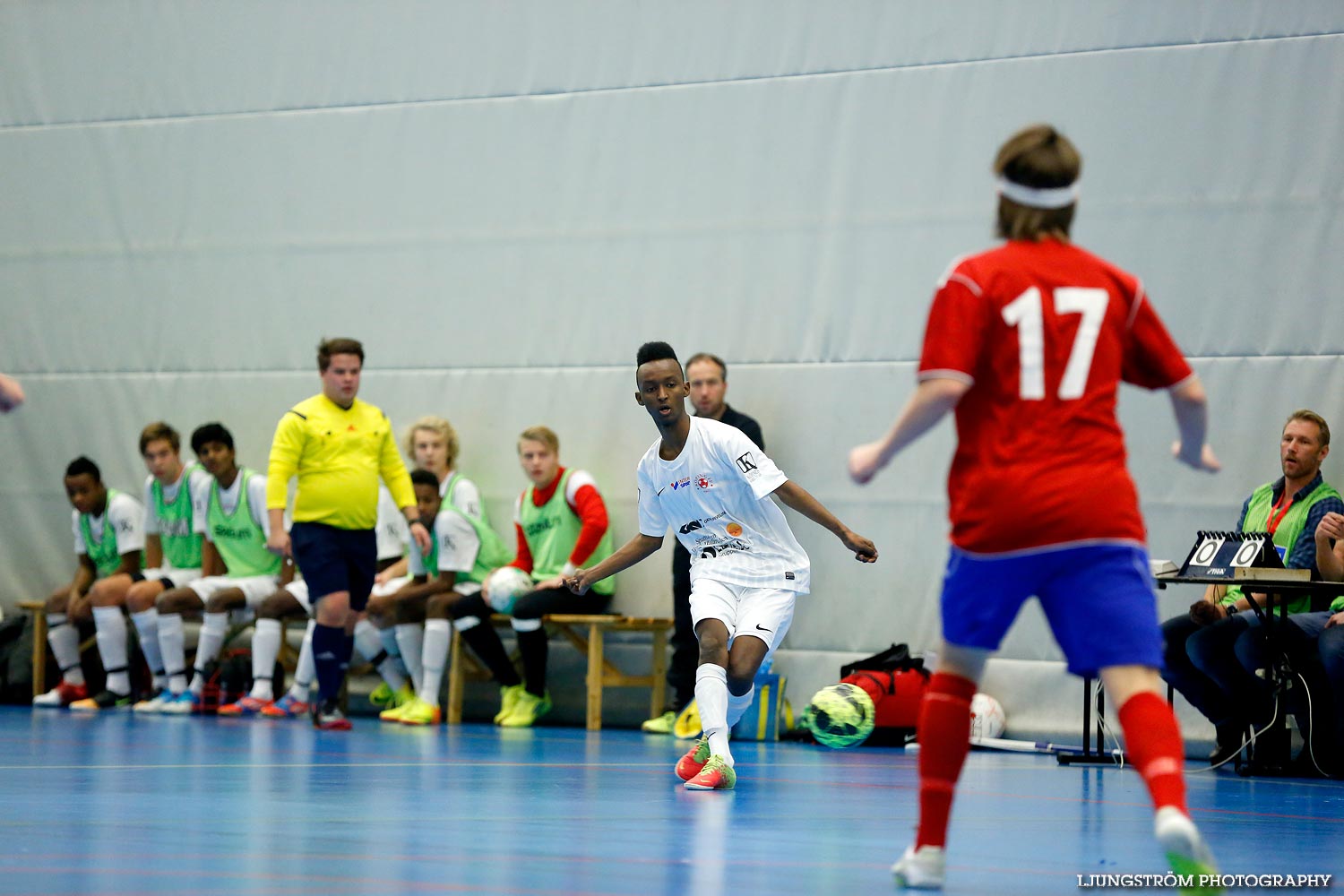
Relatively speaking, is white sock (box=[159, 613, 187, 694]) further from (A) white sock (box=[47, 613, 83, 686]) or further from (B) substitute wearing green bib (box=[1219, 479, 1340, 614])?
(B) substitute wearing green bib (box=[1219, 479, 1340, 614])

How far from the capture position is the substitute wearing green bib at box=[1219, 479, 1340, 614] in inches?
302

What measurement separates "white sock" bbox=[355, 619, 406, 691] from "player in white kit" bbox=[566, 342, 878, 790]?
423cm

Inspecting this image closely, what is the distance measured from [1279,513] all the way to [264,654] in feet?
20.6

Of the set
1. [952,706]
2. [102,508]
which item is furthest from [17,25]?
[952,706]

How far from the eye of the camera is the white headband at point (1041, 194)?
3480 mm

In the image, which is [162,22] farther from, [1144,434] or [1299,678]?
[1299,678]

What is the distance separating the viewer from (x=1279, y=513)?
7.84 meters

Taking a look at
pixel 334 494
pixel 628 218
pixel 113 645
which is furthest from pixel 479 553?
pixel 113 645

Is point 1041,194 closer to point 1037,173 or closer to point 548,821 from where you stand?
point 1037,173

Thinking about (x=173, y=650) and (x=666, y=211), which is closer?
(x=666, y=211)

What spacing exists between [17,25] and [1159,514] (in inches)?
365

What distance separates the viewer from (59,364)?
39.6ft

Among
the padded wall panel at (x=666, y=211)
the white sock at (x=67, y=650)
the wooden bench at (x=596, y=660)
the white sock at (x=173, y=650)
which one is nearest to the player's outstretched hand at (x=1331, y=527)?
the padded wall panel at (x=666, y=211)

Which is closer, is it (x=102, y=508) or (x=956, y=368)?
(x=956, y=368)
